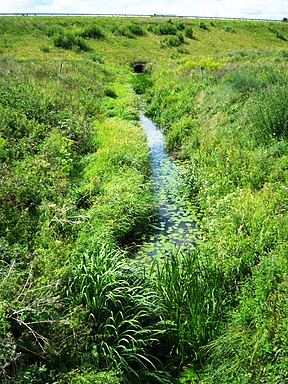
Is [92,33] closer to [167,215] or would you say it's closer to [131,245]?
[167,215]

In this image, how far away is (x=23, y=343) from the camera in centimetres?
407

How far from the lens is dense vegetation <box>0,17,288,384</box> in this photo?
13.9 feet

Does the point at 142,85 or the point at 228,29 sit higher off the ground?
the point at 228,29

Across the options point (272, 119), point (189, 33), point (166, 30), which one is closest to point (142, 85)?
point (272, 119)

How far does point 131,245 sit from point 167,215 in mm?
1588

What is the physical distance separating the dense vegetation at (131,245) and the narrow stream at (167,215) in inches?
13.0

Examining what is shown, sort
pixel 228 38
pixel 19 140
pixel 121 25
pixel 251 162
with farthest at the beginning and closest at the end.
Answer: pixel 228 38, pixel 121 25, pixel 19 140, pixel 251 162

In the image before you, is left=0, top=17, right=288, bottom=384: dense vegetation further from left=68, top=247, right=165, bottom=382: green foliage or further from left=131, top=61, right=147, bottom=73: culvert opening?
left=131, top=61, right=147, bottom=73: culvert opening

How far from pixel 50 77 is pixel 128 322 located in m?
14.7

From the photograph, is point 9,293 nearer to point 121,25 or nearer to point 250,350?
point 250,350

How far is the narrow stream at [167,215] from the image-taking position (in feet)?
24.8

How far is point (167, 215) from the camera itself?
8.96m

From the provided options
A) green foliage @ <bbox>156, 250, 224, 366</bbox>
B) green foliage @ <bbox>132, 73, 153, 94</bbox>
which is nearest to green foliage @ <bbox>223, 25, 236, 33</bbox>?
green foliage @ <bbox>132, 73, 153, 94</bbox>

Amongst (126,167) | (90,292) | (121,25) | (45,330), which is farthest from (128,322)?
(121,25)
